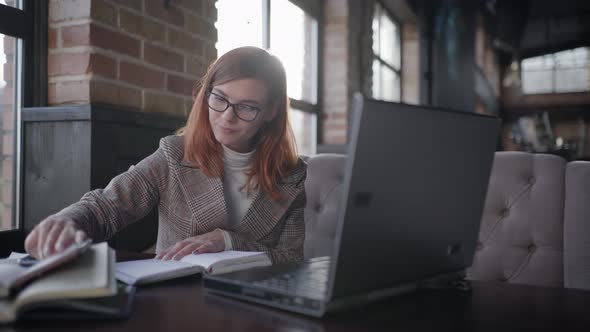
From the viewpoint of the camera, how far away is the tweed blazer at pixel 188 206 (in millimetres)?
1250

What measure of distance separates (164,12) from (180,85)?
0.26 m

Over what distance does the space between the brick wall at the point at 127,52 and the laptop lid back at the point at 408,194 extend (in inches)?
45.5

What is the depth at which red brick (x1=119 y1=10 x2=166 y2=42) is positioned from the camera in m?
1.66

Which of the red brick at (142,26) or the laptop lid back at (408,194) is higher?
the red brick at (142,26)

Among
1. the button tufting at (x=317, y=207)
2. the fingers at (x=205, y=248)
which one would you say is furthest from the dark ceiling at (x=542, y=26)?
the fingers at (x=205, y=248)

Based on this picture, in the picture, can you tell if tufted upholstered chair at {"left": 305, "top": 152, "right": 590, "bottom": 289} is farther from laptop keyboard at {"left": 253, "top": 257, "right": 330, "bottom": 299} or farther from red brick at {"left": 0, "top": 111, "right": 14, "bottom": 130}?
red brick at {"left": 0, "top": 111, "right": 14, "bottom": 130}

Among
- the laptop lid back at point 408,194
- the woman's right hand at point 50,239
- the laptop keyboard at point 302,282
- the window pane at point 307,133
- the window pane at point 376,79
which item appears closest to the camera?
the laptop lid back at point 408,194

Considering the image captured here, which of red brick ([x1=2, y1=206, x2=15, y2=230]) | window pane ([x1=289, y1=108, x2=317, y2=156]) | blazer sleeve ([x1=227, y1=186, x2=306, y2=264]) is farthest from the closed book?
window pane ([x1=289, y1=108, x2=317, y2=156])

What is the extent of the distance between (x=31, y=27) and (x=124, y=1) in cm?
29

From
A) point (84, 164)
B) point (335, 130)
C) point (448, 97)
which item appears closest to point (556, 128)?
point (448, 97)

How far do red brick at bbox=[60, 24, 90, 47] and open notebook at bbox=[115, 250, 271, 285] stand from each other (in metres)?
0.83

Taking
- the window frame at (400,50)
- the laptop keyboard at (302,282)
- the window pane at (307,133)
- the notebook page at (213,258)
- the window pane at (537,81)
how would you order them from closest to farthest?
the laptop keyboard at (302,282), the notebook page at (213,258), the window pane at (307,133), the window frame at (400,50), the window pane at (537,81)

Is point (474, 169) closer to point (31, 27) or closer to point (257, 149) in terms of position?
point (257, 149)

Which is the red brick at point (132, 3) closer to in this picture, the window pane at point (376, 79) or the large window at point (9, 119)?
the large window at point (9, 119)
